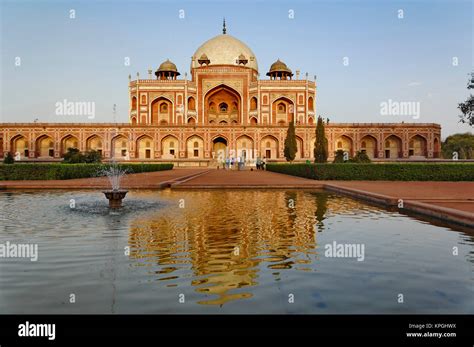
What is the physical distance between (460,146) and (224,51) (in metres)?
35.4

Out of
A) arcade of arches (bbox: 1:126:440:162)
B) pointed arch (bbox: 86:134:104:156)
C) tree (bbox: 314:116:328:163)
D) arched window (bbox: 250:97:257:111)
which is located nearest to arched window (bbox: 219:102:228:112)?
arched window (bbox: 250:97:257:111)

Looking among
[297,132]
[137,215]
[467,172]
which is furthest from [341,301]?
[297,132]

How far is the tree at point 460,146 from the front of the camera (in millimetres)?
56625

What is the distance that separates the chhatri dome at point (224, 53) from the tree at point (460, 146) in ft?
99.8

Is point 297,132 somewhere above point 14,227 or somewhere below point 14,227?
above

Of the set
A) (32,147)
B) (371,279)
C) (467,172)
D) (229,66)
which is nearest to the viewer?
(371,279)

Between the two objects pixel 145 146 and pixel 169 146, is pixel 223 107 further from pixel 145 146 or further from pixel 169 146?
pixel 145 146

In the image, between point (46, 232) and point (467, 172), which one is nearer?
point (46, 232)

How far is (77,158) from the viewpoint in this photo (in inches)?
1048

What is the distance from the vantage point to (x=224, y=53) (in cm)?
4969

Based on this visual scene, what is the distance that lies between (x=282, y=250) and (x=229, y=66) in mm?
45331

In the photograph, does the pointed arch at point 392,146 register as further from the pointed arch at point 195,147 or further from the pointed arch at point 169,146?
the pointed arch at point 169,146

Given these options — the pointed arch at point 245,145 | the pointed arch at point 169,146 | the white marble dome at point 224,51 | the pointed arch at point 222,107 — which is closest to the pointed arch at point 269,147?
the pointed arch at point 245,145

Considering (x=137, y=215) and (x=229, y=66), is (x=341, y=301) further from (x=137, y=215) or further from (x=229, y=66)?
(x=229, y=66)
